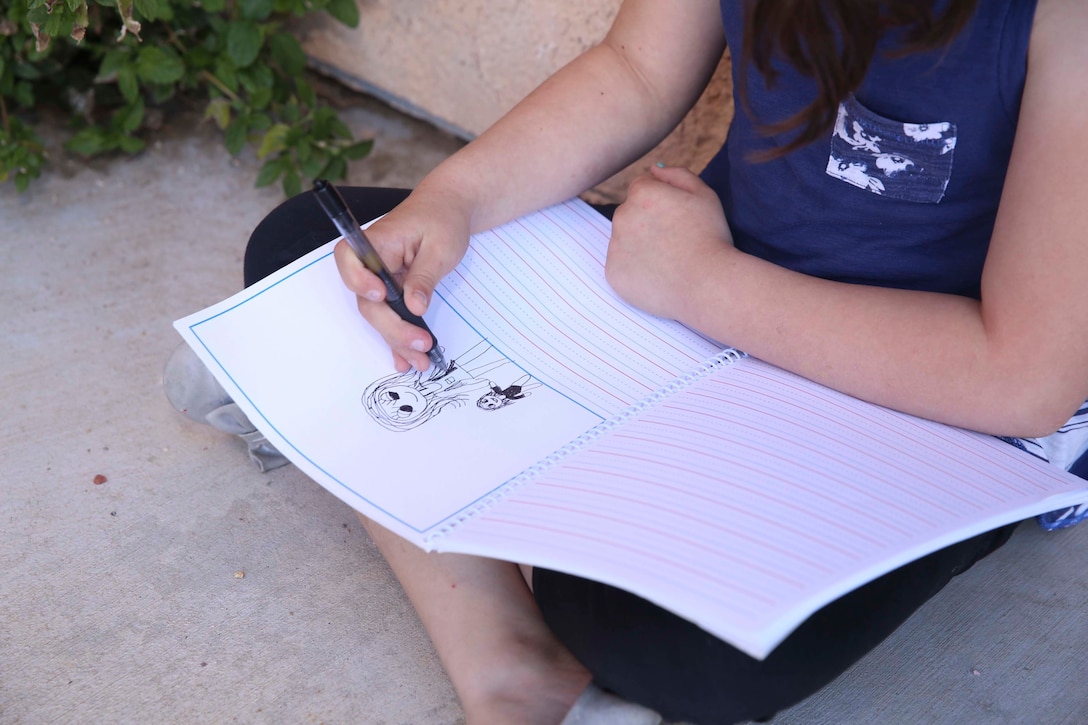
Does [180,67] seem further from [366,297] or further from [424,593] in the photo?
[424,593]

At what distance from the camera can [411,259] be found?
92 centimetres

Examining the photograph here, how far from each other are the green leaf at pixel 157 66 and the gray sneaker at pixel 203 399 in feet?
2.17

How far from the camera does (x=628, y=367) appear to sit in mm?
896

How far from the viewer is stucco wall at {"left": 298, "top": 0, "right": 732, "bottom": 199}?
146 centimetres

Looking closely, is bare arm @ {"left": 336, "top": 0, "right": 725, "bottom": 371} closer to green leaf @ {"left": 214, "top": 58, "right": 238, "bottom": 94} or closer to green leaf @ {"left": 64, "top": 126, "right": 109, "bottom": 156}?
green leaf @ {"left": 214, "top": 58, "right": 238, "bottom": 94}

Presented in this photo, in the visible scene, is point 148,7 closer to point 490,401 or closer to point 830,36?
point 490,401

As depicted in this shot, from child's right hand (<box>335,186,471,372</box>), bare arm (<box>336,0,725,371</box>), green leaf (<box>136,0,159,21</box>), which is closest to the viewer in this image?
child's right hand (<box>335,186,471,372</box>)

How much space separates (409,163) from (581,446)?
1.10 metres

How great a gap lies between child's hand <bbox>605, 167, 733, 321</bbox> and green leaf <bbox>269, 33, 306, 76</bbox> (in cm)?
91

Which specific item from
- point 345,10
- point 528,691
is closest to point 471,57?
point 345,10

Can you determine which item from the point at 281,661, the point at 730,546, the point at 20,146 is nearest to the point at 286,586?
the point at 281,661

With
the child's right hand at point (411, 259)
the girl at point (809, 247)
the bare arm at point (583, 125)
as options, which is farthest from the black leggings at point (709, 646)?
the bare arm at point (583, 125)

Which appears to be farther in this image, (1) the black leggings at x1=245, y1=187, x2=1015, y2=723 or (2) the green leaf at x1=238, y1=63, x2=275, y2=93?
(2) the green leaf at x1=238, y1=63, x2=275, y2=93

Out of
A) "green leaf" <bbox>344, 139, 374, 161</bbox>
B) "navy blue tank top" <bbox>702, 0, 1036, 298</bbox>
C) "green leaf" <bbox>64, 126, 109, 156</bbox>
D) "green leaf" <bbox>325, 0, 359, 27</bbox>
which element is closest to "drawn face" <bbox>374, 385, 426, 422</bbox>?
"navy blue tank top" <bbox>702, 0, 1036, 298</bbox>
